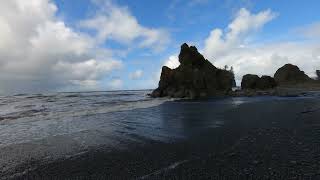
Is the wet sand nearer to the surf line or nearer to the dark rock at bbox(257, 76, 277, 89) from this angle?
the surf line

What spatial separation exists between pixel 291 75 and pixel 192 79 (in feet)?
257

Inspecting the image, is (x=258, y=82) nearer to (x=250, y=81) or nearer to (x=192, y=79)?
(x=250, y=81)

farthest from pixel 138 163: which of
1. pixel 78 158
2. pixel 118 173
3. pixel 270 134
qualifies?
pixel 270 134

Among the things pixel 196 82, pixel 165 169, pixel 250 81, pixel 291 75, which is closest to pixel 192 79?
pixel 196 82

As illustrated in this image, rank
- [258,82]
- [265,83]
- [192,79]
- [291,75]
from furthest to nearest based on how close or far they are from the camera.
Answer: [291,75], [258,82], [265,83], [192,79]

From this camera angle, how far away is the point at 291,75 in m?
142

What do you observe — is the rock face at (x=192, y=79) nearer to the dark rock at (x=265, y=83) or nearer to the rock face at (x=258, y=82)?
the rock face at (x=258, y=82)

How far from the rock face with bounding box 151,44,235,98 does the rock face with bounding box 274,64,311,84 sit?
60020mm

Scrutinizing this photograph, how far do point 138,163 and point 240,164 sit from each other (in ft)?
12.1

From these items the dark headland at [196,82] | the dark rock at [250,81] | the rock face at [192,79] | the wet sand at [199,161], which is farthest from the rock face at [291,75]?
the wet sand at [199,161]

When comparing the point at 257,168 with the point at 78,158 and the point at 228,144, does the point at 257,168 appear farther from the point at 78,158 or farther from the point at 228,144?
the point at 78,158

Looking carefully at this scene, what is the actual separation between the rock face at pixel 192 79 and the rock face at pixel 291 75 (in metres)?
60.0

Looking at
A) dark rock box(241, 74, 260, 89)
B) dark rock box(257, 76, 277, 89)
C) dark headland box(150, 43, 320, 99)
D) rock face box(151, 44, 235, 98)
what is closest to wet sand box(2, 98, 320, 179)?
dark headland box(150, 43, 320, 99)

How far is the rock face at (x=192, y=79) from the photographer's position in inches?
3243
